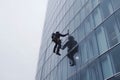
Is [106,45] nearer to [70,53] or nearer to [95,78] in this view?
[95,78]

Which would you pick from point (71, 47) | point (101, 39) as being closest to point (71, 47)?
point (71, 47)

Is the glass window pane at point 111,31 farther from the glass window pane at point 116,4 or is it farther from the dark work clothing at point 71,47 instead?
the dark work clothing at point 71,47

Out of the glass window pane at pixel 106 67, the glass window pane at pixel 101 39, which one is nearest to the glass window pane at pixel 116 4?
the glass window pane at pixel 101 39

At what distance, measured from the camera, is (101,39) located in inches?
546

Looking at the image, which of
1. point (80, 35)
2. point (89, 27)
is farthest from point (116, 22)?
point (80, 35)

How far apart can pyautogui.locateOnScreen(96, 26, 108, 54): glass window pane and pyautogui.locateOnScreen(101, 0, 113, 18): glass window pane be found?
48.1 inches

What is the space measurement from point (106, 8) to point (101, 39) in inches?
109

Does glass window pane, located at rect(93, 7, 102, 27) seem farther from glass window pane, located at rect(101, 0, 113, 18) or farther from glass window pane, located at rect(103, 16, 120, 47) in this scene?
glass window pane, located at rect(103, 16, 120, 47)

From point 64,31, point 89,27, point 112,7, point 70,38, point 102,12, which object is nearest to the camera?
point 112,7

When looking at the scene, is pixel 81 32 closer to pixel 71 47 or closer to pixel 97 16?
Result: pixel 71 47

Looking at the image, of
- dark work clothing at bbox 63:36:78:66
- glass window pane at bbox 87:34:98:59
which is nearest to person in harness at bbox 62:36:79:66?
dark work clothing at bbox 63:36:78:66

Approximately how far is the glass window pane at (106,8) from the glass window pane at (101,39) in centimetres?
122

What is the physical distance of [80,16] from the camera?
19.5m

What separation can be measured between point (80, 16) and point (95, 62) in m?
7.48
